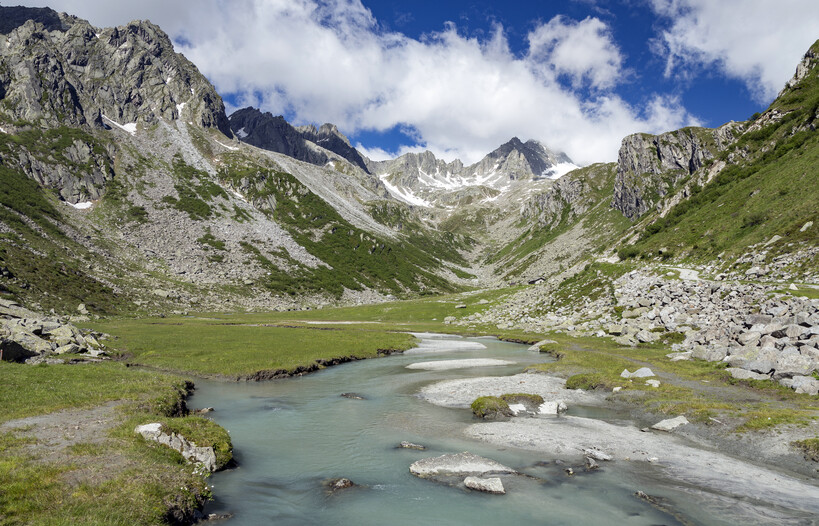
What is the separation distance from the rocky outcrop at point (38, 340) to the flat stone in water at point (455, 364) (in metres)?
40.5

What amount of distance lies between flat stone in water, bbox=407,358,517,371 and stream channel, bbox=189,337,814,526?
19.7 m

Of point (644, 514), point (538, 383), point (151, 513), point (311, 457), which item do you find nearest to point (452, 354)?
point (538, 383)

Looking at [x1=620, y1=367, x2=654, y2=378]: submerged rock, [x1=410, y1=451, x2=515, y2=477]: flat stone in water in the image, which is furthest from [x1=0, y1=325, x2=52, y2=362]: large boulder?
[x1=620, y1=367, x2=654, y2=378]: submerged rock

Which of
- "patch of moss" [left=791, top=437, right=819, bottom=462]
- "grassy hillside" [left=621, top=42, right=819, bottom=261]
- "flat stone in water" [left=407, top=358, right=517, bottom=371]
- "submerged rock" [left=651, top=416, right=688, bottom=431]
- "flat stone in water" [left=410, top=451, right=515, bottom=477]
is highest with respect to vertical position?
"grassy hillside" [left=621, top=42, right=819, bottom=261]

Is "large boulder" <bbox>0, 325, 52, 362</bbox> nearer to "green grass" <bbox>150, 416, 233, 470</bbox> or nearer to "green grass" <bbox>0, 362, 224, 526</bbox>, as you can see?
"green grass" <bbox>0, 362, 224, 526</bbox>

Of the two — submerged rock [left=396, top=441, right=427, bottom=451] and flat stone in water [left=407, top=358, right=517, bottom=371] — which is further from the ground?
submerged rock [left=396, top=441, right=427, bottom=451]

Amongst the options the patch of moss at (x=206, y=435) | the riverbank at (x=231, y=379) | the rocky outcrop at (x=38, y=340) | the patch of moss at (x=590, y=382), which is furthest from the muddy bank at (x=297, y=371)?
the patch of moss at (x=590, y=382)

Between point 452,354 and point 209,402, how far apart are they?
4218 cm

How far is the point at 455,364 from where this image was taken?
57781mm

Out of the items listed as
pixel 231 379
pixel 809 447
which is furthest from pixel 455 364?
pixel 809 447

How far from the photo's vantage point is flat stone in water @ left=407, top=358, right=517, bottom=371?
182ft

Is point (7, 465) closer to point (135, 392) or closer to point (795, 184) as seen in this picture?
point (135, 392)

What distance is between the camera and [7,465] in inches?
576

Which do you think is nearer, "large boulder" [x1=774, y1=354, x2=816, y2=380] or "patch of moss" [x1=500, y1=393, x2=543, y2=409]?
"large boulder" [x1=774, y1=354, x2=816, y2=380]
